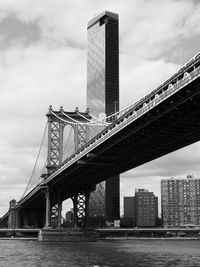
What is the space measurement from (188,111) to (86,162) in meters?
33.3

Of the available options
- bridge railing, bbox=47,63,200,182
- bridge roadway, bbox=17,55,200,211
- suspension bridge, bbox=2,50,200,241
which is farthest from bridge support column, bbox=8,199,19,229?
bridge railing, bbox=47,63,200,182

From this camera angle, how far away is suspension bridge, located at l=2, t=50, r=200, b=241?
47750mm

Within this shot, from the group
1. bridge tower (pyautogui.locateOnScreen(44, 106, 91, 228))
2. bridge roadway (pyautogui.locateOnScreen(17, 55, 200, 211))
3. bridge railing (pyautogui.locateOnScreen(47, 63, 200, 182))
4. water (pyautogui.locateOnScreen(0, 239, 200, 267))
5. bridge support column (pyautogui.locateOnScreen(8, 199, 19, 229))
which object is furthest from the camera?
bridge support column (pyautogui.locateOnScreen(8, 199, 19, 229))

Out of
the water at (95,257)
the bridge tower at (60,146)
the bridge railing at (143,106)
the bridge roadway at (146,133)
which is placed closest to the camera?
the bridge railing at (143,106)

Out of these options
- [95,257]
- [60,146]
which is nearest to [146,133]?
[95,257]

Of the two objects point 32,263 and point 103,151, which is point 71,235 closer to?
point 103,151

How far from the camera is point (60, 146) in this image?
112 m

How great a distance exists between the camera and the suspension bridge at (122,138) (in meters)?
47.8

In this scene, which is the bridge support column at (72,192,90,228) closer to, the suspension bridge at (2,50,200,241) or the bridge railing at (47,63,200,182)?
the suspension bridge at (2,50,200,241)

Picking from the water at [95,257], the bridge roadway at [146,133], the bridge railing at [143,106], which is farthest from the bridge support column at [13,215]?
the water at [95,257]

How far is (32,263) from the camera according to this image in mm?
48688

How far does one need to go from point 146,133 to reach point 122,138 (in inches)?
156

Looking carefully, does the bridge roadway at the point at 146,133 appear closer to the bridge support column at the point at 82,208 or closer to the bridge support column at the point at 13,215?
the bridge support column at the point at 82,208

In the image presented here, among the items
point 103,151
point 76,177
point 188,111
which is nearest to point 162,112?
point 188,111
